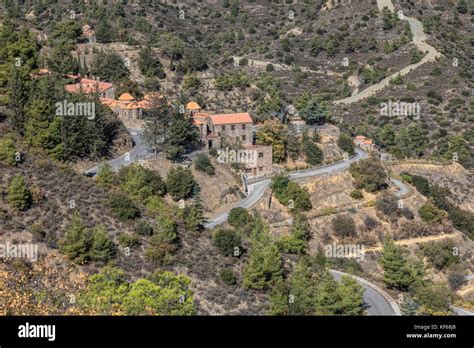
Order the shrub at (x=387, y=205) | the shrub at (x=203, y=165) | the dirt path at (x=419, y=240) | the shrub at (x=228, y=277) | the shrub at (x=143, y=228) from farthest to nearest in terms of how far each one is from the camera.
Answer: the shrub at (x=387, y=205) → the dirt path at (x=419, y=240) → the shrub at (x=203, y=165) → the shrub at (x=143, y=228) → the shrub at (x=228, y=277)

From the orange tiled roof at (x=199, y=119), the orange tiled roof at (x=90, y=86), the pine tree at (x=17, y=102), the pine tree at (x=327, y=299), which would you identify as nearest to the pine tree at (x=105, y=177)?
the pine tree at (x=17, y=102)

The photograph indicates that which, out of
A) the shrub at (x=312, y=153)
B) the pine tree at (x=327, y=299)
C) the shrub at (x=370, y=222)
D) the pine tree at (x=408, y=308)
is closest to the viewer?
the pine tree at (x=327, y=299)

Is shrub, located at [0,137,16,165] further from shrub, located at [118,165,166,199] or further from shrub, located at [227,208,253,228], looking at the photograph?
shrub, located at [227,208,253,228]

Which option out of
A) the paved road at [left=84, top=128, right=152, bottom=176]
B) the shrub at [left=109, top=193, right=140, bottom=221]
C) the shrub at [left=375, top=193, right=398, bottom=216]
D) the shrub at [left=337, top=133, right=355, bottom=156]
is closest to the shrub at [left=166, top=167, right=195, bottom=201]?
the paved road at [left=84, top=128, right=152, bottom=176]

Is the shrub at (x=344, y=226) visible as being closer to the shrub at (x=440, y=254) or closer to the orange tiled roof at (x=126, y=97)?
the shrub at (x=440, y=254)

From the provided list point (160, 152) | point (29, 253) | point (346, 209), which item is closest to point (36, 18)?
point (160, 152)

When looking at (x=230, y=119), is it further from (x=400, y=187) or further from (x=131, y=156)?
(x=400, y=187)
